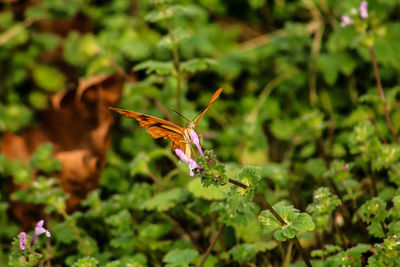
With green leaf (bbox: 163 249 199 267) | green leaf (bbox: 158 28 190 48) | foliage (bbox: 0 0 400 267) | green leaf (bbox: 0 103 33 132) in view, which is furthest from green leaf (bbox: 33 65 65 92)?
green leaf (bbox: 163 249 199 267)

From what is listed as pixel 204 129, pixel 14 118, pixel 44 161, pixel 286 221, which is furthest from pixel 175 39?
pixel 14 118

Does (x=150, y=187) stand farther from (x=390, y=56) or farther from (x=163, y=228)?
(x=390, y=56)

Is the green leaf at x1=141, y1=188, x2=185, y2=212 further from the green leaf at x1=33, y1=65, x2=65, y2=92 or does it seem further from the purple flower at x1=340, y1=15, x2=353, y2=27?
the green leaf at x1=33, y1=65, x2=65, y2=92

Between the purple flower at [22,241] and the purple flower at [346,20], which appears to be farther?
the purple flower at [346,20]

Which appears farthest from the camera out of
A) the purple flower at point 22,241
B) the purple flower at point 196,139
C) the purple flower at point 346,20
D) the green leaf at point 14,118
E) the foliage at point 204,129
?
the green leaf at point 14,118

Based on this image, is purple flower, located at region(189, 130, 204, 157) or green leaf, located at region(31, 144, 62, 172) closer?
purple flower, located at region(189, 130, 204, 157)

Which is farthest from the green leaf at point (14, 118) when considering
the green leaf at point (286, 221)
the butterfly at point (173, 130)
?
the green leaf at point (286, 221)

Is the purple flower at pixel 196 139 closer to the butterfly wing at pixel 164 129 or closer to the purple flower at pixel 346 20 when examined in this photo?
the butterfly wing at pixel 164 129
